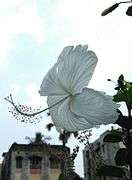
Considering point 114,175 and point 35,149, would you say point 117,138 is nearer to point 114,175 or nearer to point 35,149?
point 114,175

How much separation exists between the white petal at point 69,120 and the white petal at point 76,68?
34 millimetres

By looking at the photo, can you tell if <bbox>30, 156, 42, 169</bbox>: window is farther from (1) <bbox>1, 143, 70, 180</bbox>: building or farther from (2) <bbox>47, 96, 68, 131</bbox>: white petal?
(2) <bbox>47, 96, 68, 131</bbox>: white petal

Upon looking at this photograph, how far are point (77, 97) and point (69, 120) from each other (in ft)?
0.15

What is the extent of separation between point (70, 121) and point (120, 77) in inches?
9.2

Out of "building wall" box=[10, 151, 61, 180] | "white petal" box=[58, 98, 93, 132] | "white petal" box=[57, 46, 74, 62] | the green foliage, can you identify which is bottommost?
"white petal" box=[58, 98, 93, 132]

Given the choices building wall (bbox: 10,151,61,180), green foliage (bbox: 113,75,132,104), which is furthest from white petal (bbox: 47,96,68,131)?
building wall (bbox: 10,151,61,180)

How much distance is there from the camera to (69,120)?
87cm

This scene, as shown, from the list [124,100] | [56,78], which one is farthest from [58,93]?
[124,100]

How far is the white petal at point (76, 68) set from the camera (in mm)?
846

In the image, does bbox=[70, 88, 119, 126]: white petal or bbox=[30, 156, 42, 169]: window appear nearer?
bbox=[70, 88, 119, 126]: white petal

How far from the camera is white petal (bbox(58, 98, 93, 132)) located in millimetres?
839

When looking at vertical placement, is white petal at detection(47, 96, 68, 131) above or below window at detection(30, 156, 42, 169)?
below

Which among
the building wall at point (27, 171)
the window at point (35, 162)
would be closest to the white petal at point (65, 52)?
the building wall at point (27, 171)

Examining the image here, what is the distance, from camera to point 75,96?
87cm
